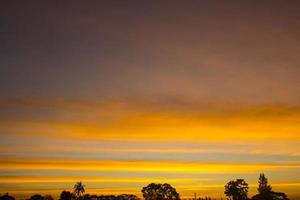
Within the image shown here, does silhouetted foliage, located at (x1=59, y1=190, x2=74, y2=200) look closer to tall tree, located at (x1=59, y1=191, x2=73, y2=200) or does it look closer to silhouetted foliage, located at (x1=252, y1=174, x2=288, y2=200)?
tall tree, located at (x1=59, y1=191, x2=73, y2=200)

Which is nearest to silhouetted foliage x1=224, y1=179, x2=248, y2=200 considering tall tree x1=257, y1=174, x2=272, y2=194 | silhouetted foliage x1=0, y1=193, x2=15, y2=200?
tall tree x1=257, y1=174, x2=272, y2=194

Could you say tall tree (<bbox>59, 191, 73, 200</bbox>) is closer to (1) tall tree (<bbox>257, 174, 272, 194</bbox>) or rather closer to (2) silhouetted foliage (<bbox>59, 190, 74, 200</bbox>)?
(2) silhouetted foliage (<bbox>59, 190, 74, 200</bbox>)

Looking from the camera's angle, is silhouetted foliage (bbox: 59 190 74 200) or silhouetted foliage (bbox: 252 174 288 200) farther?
silhouetted foliage (bbox: 59 190 74 200)

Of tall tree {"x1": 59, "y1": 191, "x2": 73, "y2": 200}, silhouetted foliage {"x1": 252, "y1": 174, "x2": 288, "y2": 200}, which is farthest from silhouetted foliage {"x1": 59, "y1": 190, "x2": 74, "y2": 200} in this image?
silhouetted foliage {"x1": 252, "y1": 174, "x2": 288, "y2": 200}

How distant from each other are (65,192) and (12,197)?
20.6 meters

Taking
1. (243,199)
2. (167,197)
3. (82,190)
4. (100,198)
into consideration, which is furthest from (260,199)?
(100,198)

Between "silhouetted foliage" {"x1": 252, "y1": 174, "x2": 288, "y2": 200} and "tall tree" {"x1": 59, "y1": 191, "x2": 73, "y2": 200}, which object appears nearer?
"silhouetted foliage" {"x1": 252, "y1": 174, "x2": 288, "y2": 200}

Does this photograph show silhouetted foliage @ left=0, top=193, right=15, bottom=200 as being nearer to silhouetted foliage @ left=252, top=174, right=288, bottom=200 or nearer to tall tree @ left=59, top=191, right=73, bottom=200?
tall tree @ left=59, top=191, right=73, bottom=200

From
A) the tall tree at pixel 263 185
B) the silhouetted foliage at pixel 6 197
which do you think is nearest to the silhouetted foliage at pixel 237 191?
the tall tree at pixel 263 185

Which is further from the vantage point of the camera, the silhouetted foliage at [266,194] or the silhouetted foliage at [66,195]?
the silhouetted foliage at [66,195]

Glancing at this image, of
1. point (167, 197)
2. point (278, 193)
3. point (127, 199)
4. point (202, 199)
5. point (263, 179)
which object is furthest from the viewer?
point (127, 199)

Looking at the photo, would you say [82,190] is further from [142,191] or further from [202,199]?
[202,199]

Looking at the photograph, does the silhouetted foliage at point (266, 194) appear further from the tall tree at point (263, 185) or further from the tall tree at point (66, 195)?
the tall tree at point (66, 195)

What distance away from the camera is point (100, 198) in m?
196
